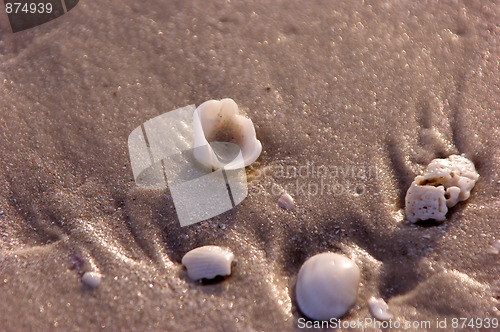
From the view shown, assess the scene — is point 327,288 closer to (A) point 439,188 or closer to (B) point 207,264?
(B) point 207,264

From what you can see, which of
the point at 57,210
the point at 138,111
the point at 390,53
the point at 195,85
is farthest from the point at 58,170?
the point at 390,53

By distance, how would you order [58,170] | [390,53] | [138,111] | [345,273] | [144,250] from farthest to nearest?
1. [390,53]
2. [138,111]
3. [58,170]
4. [144,250]
5. [345,273]

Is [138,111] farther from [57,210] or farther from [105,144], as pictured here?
[57,210]

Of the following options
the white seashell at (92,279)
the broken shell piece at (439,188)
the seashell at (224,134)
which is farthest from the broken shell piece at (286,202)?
the white seashell at (92,279)

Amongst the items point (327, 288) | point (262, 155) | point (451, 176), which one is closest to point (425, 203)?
point (451, 176)

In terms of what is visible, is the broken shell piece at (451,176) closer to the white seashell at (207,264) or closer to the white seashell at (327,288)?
the white seashell at (327,288)

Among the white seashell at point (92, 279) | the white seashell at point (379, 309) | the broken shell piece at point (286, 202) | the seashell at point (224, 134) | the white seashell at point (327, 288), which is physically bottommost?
the white seashell at point (379, 309)
